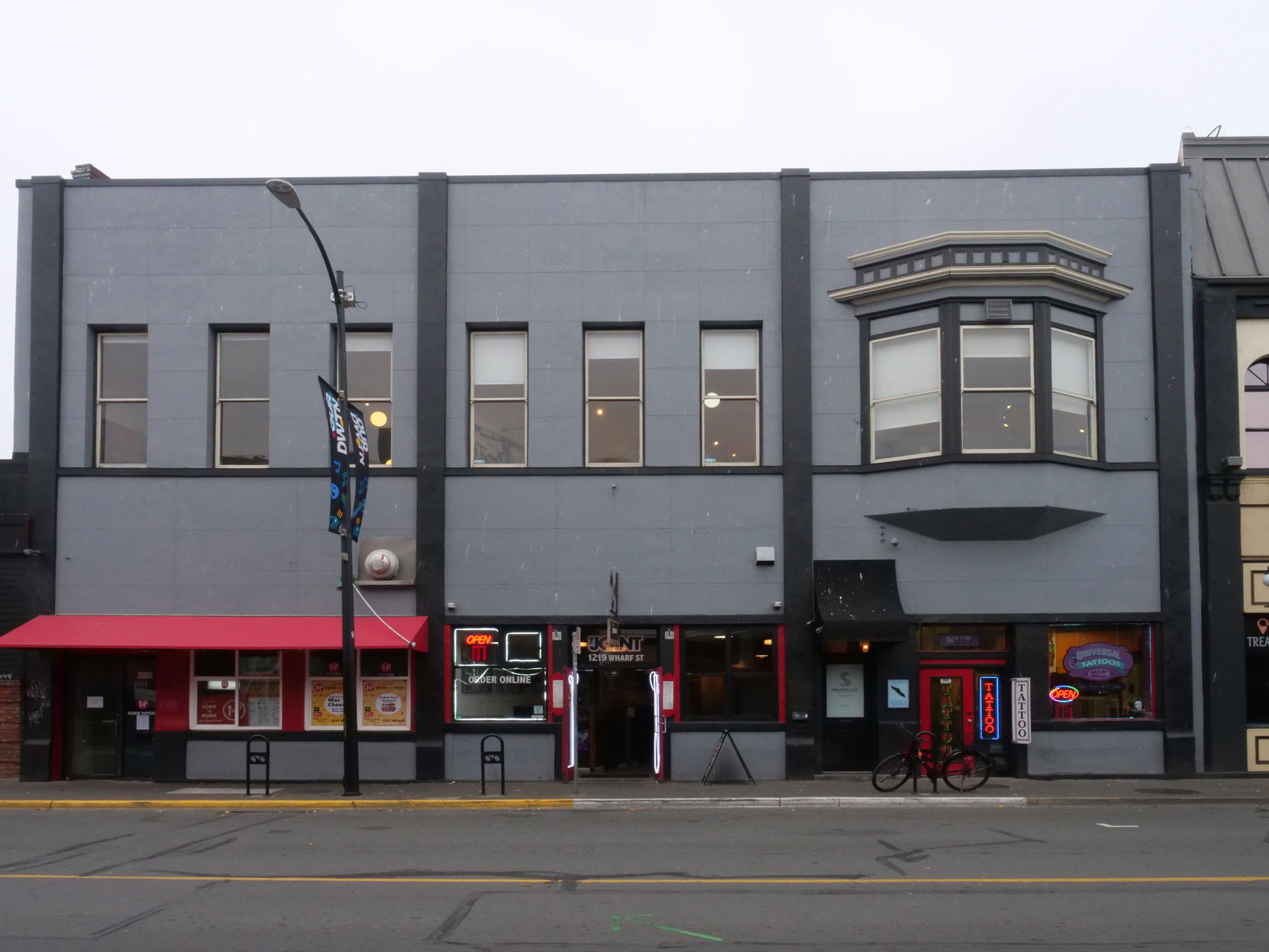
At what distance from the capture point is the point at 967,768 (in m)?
16.5

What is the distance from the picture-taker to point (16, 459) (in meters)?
18.7

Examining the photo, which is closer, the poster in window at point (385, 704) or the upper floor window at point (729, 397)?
the poster in window at point (385, 704)

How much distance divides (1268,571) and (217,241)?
61.0 feet

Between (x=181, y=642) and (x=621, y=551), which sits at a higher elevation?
(x=621, y=551)

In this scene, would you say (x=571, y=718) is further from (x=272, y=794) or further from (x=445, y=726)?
(x=272, y=794)

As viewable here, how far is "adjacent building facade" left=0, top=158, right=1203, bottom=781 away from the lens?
704 inches

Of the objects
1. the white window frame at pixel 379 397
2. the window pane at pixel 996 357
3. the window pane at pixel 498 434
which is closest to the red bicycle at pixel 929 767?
the window pane at pixel 996 357

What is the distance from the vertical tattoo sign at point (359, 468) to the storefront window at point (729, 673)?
5665mm

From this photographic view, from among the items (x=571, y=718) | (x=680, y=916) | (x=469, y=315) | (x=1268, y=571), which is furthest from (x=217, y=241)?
(x=1268, y=571)

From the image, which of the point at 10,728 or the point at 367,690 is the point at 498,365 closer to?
the point at 367,690

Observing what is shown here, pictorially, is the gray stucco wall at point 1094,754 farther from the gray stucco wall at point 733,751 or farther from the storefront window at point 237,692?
the storefront window at point 237,692

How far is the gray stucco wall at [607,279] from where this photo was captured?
61.2 feet

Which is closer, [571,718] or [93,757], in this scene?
[571,718]

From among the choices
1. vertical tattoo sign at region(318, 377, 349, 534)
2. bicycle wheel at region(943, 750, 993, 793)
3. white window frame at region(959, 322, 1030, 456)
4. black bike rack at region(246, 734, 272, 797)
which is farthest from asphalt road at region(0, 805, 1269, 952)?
white window frame at region(959, 322, 1030, 456)
